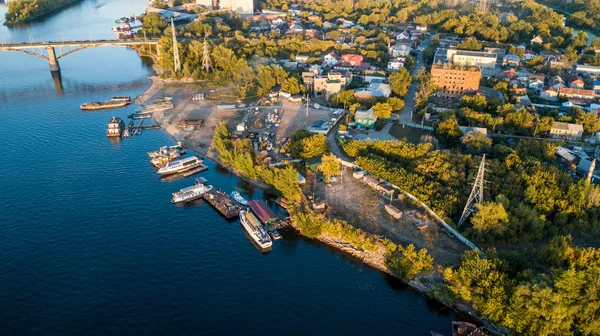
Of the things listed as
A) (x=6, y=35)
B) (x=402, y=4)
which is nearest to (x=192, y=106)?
(x=6, y=35)

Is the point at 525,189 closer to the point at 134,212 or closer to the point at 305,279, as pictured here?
the point at 305,279

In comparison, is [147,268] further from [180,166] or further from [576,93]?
[576,93]

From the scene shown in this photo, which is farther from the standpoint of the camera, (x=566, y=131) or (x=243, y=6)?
(x=243, y=6)

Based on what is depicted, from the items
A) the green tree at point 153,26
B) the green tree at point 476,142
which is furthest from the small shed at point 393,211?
the green tree at point 153,26

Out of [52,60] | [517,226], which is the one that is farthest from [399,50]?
[52,60]

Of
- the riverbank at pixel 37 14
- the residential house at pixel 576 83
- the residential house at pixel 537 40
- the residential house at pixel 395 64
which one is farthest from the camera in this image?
the riverbank at pixel 37 14

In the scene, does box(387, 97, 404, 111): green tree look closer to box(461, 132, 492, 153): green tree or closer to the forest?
box(461, 132, 492, 153): green tree

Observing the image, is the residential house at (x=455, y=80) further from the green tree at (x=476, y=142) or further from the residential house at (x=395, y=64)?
the green tree at (x=476, y=142)

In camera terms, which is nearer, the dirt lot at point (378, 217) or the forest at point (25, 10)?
the dirt lot at point (378, 217)
